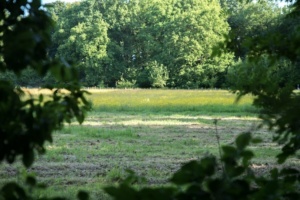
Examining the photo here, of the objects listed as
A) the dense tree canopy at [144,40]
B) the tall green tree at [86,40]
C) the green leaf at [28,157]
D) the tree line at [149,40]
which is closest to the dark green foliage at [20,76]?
the green leaf at [28,157]

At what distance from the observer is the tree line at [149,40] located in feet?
191

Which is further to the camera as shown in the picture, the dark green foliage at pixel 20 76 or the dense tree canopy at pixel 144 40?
the dense tree canopy at pixel 144 40

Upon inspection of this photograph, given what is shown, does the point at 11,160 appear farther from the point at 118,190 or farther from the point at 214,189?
the point at 214,189

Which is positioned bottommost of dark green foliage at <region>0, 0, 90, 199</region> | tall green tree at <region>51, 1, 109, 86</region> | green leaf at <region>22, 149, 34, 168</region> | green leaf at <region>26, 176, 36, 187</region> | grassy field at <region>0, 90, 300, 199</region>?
grassy field at <region>0, 90, 300, 199</region>

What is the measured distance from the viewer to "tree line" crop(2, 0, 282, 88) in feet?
191

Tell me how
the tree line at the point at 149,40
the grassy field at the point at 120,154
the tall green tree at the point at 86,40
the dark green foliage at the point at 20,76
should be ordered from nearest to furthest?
the dark green foliage at the point at 20,76, the grassy field at the point at 120,154, the tall green tree at the point at 86,40, the tree line at the point at 149,40

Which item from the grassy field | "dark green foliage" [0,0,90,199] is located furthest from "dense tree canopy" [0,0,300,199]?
the grassy field

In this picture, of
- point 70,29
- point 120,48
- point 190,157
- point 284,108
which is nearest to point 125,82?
point 120,48

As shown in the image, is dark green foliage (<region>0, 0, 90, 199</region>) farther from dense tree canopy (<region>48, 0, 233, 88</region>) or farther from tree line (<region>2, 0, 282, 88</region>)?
dense tree canopy (<region>48, 0, 233, 88</region>)

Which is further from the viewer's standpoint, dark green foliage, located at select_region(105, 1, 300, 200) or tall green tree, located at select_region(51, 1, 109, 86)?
tall green tree, located at select_region(51, 1, 109, 86)

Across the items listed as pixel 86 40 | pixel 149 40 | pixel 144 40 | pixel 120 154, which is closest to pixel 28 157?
pixel 120 154

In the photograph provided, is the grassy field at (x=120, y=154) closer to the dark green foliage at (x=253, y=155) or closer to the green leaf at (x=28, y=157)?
the dark green foliage at (x=253, y=155)

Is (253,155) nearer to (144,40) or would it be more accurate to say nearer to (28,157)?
(28,157)

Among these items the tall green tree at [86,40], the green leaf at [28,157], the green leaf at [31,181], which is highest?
the tall green tree at [86,40]
